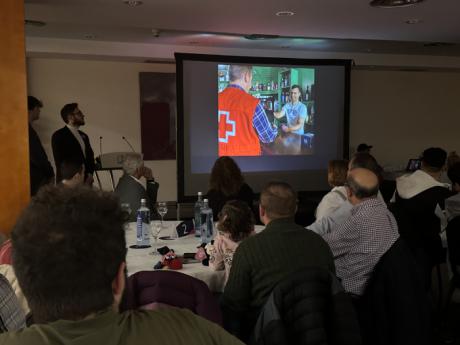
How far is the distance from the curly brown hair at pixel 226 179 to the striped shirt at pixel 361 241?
57.7 inches

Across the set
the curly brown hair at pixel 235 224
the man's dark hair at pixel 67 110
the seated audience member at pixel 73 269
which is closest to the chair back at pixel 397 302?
the curly brown hair at pixel 235 224

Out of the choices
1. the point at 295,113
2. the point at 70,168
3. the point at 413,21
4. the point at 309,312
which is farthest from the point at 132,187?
the point at 295,113

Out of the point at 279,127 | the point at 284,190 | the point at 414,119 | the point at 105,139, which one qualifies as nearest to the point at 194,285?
the point at 284,190

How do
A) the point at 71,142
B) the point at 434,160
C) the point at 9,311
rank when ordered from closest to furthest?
1. the point at 9,311
2. the point at 434,160
3. the point at 71,142

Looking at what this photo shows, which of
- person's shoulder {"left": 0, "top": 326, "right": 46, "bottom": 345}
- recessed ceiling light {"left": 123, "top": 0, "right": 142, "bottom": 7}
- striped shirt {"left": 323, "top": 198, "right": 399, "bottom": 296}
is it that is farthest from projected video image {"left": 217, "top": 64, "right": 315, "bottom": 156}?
person's shoulder {"left": 0, "top": 326, "right": 46, "bottom": 345}

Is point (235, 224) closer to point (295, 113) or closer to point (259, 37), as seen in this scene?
point (259, 37)

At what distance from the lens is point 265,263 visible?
2166 mm

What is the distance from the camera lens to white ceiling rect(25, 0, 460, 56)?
14.9ft

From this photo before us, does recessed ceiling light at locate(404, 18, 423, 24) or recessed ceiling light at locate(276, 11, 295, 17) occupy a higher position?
recessed ceiling light at locate(404, 18, 423, 24)

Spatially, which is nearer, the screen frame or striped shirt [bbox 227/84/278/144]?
the screen frame

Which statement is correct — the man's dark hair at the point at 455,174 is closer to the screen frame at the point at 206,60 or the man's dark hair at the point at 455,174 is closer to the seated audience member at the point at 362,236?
the seated audience member at the point at 362,236

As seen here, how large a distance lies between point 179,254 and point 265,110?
4.46 m

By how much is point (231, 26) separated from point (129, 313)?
16.2ft

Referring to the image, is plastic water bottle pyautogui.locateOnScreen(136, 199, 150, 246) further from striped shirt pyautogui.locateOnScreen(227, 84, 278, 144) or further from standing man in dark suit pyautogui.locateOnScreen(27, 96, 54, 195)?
striped shirt pyautogui.locateOnScreen(227, 84, 278, 144)
